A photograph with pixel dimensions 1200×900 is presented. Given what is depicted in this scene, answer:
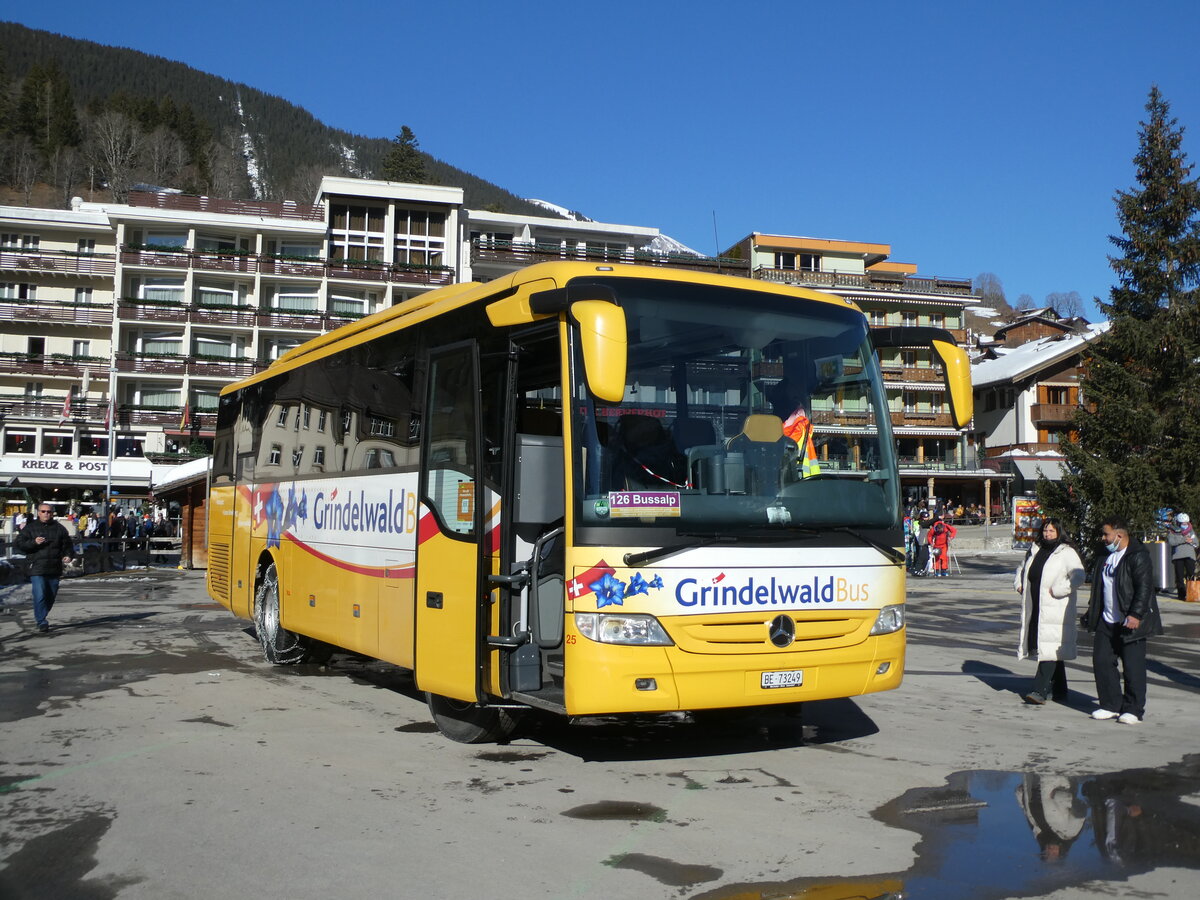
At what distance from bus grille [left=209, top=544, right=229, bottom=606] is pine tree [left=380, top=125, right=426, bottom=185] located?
310ft

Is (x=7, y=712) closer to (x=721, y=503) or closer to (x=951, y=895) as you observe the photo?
(x=721, y=503)

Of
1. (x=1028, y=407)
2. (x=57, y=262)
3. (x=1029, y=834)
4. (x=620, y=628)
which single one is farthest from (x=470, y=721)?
(x=57, y=262)

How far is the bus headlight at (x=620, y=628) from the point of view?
681 cm

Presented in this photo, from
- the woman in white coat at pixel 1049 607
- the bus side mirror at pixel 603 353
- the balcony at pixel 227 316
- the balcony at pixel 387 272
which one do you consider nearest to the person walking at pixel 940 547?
the woman in white coat at pixel 1049 607

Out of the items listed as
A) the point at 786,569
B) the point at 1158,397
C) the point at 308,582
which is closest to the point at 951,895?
the point at 786,569

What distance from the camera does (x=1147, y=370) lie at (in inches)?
1157

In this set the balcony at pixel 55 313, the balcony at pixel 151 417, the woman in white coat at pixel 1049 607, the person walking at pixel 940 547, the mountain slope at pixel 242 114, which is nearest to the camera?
the woman in white coat at pixel 1049 607

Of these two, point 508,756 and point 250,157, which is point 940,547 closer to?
point 508,756

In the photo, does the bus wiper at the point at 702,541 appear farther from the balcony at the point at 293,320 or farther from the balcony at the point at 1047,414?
the balcony at the point at 1047,414

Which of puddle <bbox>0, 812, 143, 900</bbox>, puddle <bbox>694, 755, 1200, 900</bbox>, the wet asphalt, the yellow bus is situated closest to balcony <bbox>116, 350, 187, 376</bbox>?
the wet asphalt

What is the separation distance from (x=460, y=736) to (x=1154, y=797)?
4.78 meters

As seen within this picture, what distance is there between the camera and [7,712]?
971cm

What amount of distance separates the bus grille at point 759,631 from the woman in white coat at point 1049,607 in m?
3.31

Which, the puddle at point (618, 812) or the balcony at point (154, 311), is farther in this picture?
the balcony at point (154, 311)
